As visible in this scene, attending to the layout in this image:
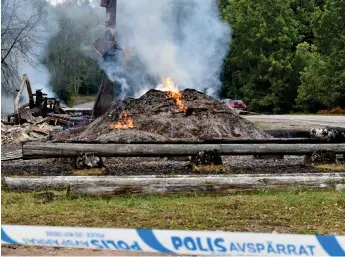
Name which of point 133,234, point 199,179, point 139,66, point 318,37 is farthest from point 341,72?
point 133,234

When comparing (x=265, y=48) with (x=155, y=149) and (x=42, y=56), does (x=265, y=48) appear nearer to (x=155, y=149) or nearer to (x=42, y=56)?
(x=42, y=56)

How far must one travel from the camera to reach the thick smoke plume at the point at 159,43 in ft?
64.1

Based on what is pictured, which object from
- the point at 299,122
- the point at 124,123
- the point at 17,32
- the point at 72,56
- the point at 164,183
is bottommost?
the point at 299,122

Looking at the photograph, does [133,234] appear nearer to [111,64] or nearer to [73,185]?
[73,185]

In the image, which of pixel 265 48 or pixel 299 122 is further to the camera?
pixel 265 48

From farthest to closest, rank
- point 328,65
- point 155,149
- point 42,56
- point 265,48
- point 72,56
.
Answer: point 265,48 → point 328,65 → point 72,56 → point 42,56 → point 155,149

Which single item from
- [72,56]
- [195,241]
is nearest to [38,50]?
[72,56]

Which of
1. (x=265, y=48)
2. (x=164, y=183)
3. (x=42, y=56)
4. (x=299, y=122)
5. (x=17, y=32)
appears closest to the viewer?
(x=164, y=183)

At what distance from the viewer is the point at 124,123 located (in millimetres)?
16016

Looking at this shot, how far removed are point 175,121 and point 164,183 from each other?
22.4 feet

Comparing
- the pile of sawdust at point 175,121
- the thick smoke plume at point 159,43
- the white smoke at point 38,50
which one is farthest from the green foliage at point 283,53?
the pile of sawdust at point 175,121

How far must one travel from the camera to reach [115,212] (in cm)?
817

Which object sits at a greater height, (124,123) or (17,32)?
(17,32)

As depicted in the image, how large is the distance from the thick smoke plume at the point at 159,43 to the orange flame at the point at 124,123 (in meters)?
2.89
